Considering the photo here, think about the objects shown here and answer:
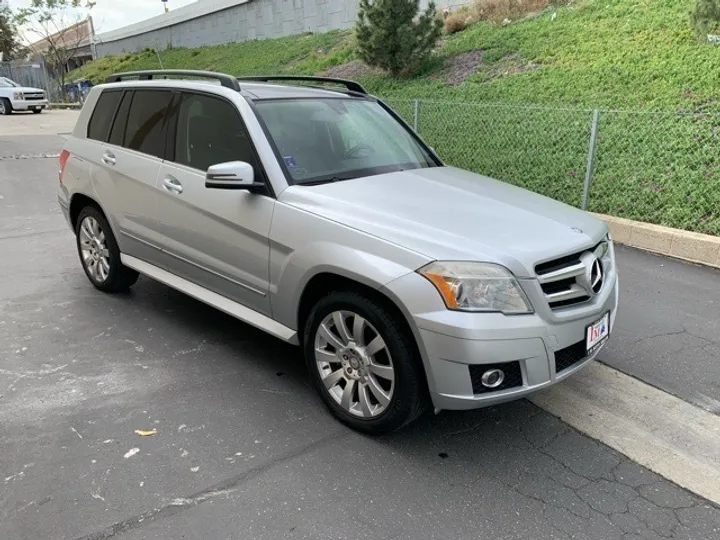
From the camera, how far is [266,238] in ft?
11.1

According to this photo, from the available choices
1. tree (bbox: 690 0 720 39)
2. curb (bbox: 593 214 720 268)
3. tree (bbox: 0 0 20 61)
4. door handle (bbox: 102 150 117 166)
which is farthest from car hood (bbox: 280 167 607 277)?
tree (bbox: 0 0 20 61)

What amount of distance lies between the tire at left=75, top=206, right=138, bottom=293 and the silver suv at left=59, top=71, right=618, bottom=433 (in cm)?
10

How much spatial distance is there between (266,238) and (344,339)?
2.47ft

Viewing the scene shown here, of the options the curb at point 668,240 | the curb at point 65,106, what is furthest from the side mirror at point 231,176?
the curb at point 65,106

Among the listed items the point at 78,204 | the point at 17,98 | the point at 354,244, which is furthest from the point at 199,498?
the point at 17,98

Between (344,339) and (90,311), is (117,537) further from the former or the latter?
(90,311)

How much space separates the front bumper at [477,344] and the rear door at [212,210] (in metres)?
1.08

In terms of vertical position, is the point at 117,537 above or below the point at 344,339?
below

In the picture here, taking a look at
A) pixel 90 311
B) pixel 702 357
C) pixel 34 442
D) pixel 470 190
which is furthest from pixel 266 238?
pixel 702 357

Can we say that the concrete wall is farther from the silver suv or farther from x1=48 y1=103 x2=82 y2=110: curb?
the silver suv

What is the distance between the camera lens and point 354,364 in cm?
310

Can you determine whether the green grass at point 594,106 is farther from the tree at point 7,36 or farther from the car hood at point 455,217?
the tree at point 7,36

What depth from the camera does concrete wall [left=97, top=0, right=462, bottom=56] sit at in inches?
1091

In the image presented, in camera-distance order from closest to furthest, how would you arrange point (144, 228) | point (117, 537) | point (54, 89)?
point (117, 537) → point (144, 228) → point (54, 89)
